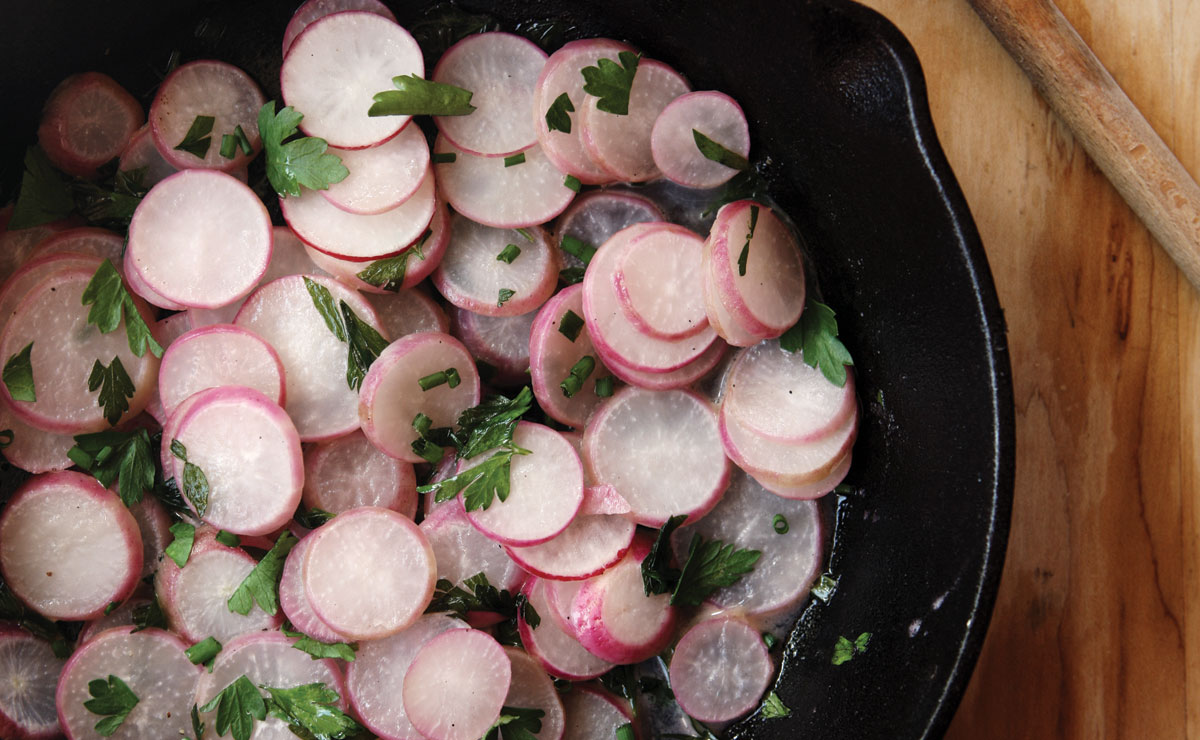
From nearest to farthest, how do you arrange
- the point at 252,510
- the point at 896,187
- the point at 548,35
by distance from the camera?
the point at 896,187, the point at 252,510, the point at 548,35

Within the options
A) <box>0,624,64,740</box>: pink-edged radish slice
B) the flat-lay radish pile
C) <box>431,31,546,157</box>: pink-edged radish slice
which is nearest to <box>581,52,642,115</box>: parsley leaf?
the flat-lay radish pile

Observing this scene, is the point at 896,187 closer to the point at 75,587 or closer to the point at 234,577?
the point at 234,577

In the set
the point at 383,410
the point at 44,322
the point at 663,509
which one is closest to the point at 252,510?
the point at 383,410

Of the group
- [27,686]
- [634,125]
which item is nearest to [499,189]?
[634,125]

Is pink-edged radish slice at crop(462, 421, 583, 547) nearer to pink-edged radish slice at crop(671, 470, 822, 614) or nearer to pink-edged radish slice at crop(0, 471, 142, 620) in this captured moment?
pink-edged radish slice at crop(671, 470, 822, 614)

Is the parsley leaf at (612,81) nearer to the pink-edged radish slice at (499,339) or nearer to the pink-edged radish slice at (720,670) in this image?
the pink-edged radish slice at (499,339)

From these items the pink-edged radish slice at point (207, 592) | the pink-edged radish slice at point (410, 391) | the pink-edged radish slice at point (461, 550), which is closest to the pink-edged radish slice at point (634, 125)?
the pink-edged radish slice at point (410, 391)
